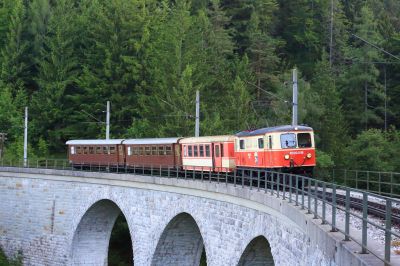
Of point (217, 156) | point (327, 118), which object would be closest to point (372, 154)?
point (327, 118)

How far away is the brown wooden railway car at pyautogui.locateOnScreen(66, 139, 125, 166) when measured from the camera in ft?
128

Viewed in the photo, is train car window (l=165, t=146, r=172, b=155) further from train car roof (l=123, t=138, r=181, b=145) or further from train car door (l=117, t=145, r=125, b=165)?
train car door (l=117, t=145, r=125, b=165)

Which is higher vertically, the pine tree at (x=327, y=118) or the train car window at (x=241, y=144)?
the pine tree at (x=327, y=118)

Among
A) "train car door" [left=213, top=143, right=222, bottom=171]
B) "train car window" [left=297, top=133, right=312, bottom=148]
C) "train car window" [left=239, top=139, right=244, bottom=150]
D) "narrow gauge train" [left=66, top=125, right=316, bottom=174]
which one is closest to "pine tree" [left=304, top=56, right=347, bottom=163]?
"narrow gauge train" [left=66, top=125, right=316, bottom=174]

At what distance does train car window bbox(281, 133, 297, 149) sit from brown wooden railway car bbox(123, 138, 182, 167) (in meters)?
9.47

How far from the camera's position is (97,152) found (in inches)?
1610

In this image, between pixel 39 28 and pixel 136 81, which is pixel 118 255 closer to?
pixel 136 81

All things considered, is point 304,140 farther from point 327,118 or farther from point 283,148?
point 327,118

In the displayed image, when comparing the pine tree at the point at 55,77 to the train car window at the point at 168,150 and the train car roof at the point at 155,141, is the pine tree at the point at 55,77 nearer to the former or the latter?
the train car roof at the point at 155,141

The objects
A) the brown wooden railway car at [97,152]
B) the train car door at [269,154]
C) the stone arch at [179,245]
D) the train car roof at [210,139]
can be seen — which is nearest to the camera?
the train car door at [269,154]

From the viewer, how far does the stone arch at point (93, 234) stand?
3609cm

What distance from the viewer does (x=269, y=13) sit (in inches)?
2995

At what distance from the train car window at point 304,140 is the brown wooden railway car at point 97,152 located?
1609 centimetres

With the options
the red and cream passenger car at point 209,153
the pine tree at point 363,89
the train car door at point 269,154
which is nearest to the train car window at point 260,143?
the train car door at point 269,154
